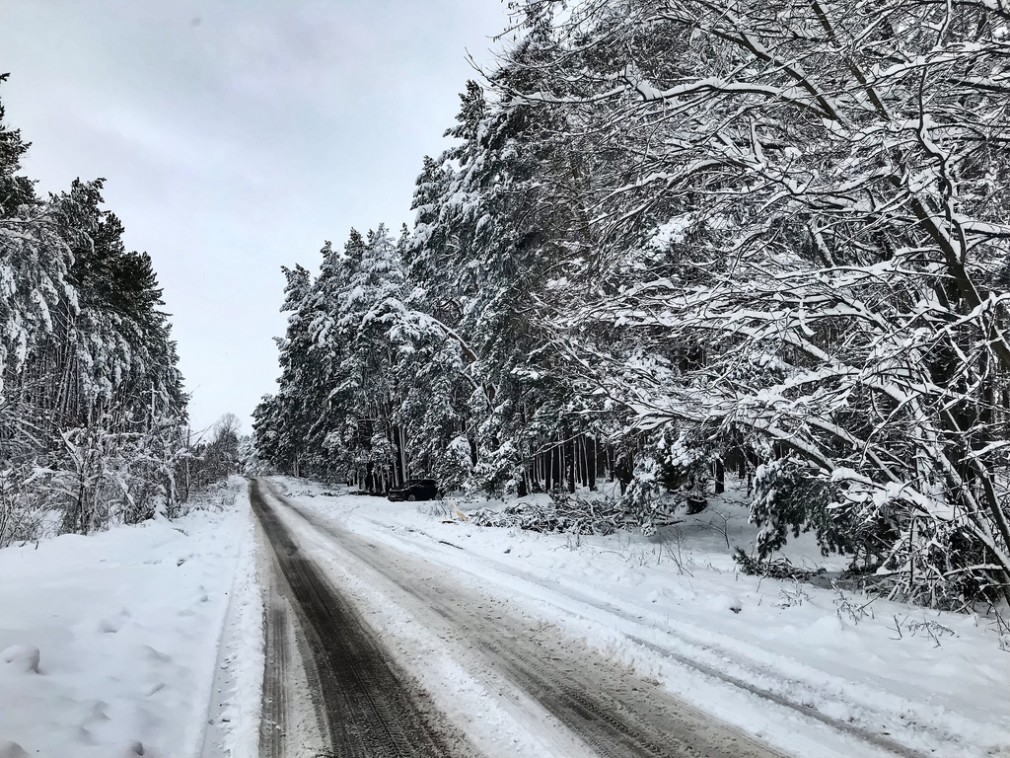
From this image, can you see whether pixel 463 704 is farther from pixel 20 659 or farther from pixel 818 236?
pixel 818 236

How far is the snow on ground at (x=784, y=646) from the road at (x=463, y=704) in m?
0.30

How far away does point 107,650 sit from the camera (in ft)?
13.9

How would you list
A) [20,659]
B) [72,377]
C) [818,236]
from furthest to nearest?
[72,377], [818,236], [20,659]

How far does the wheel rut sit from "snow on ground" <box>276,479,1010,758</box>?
1165mm

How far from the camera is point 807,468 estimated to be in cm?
665

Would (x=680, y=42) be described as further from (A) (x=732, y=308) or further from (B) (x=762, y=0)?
(A) (x=732, y=308)

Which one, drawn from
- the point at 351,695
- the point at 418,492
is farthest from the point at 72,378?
the point at 351,695

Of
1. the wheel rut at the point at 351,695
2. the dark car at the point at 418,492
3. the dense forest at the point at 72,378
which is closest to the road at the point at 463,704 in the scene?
the wheel rut at the point at 351,695

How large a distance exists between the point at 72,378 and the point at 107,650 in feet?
61.2

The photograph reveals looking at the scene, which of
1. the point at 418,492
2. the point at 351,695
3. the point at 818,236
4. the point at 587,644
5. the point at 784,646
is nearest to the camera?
the point at 351,695

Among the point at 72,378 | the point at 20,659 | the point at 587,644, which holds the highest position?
the point at 72,378

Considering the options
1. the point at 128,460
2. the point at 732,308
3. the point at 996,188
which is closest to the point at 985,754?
the point at 732,308

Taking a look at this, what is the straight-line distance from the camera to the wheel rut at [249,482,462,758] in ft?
9.86

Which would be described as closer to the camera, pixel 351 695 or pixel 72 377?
pixel 351 695
